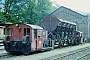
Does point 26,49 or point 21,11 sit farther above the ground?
point 21,11

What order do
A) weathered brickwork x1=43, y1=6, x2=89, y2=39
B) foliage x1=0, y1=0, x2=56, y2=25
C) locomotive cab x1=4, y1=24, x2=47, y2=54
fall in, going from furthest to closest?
weathered brickwork x1=43, y1=6, x2=89, y2=39 → foliage x1=0, y1=0, x2=56, y2=25 → locomotive cab x1=4, y1=24, x2=47, y2=54

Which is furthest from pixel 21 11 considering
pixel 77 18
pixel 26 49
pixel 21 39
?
pixel 26 49

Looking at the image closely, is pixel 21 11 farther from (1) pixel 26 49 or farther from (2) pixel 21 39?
(1) pixel 26 49

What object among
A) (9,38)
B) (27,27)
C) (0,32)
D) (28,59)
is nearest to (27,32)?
(27,27)

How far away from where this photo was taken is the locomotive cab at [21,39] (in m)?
16.3

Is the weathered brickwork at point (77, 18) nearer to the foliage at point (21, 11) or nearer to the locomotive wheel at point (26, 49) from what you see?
the foliage at point (21, 11)

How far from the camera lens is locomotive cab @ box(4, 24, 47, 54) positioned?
1633cm

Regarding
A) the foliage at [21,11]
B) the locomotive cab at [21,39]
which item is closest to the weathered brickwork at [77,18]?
the foliage at [21,11]

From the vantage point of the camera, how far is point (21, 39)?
1662 cm

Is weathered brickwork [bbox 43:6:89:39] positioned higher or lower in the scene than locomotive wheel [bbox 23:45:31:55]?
higher

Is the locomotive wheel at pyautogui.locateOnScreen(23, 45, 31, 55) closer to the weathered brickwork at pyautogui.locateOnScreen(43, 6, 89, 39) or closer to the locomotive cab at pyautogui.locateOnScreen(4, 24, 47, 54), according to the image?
the locomotive cab at pyautogui.locateOnScreen(4, 24, 47, 54)

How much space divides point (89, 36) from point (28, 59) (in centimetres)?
3819

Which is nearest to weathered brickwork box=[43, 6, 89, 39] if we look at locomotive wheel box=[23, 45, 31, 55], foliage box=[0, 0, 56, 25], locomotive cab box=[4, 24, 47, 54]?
foliage box=[0, 0, 56, 25]

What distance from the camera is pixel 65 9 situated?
163ft
